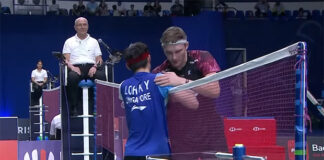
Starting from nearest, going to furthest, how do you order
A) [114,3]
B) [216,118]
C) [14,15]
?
[216,118] < [14,15] < [114,3]

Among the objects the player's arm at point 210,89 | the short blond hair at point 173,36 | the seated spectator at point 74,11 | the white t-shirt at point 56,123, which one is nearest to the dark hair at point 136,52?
the short blond hair at point 173,36

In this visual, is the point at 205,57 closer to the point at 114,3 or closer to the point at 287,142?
the point at 287,142

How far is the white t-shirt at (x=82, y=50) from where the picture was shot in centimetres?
1054

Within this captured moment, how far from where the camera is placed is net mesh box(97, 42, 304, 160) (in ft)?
11.4

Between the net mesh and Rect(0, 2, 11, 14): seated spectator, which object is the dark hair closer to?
the net mesh

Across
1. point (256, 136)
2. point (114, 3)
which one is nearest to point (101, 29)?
point (114, 3)

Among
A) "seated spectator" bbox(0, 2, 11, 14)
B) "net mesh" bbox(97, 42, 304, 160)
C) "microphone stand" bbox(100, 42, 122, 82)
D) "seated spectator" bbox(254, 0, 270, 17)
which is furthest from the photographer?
"seated spectator" bbox(254, 0, 270, 17)

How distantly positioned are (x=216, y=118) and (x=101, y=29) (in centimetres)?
2152

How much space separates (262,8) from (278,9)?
2.36ft

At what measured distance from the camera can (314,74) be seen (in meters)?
26.1

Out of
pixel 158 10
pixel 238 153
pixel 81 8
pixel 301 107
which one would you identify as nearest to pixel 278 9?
pixel 158 10

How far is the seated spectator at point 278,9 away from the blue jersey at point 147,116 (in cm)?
2312

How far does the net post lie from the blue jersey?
1.65 metres

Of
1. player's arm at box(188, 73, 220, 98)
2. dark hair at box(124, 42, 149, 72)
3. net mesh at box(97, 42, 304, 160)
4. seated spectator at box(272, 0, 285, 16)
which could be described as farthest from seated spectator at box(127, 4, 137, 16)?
player's arm at box(188, 73, 220, 98)
